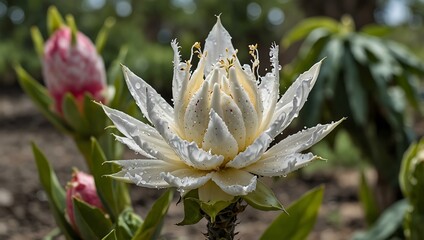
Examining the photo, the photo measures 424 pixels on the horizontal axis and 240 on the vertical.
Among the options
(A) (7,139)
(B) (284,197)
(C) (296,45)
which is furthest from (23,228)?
(C) (296,45)

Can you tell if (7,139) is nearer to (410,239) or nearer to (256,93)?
(410,239)

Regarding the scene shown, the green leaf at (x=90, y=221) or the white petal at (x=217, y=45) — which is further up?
the white petal at (x=217, y=45)

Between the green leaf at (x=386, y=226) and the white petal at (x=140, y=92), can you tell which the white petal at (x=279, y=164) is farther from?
the green leaf at (x=386, y=226)

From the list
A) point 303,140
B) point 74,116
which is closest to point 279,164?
point 303,140

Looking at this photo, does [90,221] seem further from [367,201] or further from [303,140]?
[367,201]

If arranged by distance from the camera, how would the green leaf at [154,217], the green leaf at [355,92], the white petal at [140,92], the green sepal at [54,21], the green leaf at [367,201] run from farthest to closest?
the green leaf at [355,92] → the green leaf at [367,201] → the green sepal at [54,21] → the green leaf at [154,217] → the white petal at [140,92]

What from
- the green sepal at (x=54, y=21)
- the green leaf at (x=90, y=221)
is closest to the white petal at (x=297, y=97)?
the green leaf at (x=90, y=221)

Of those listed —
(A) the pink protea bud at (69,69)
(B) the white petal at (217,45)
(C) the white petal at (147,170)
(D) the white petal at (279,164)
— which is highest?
(B) the white petal at (217,45)
